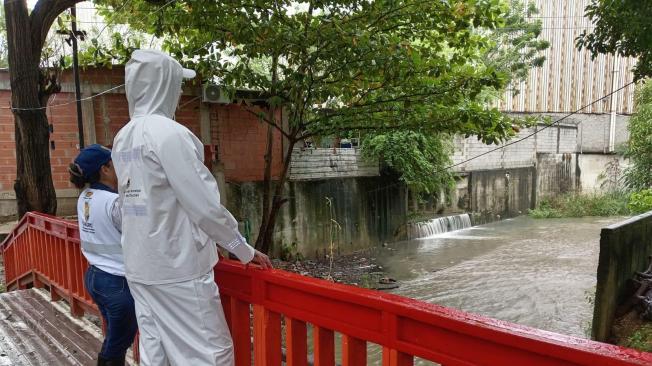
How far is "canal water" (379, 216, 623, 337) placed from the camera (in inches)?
310

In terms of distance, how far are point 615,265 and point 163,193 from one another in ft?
20.1

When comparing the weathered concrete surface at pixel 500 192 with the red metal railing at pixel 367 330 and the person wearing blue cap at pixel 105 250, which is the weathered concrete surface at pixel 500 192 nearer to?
the person wearing blue cap at pixel 105 250

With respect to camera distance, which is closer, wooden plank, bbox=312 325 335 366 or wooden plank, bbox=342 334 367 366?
wooden plank, bbox=342 334 367 366

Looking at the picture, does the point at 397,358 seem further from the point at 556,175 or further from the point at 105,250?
the point at 556,175

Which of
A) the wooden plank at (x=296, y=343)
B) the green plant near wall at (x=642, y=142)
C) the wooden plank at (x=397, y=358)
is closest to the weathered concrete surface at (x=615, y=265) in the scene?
the wooden plank at (x=296, y=343)

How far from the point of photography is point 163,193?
1910 mm

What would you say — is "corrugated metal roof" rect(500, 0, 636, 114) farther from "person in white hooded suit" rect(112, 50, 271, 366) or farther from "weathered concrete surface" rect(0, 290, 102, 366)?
"person in white hooded suit" rect(112, 50, 271, 366)

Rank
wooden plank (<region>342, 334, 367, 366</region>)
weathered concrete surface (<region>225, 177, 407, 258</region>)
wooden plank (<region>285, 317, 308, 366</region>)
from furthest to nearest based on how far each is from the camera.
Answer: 1. weathered concrete surface (<region>225, 177, 407, 258</region>)
2. wooden plank (<region>285, 317, 308, 366</region>)
3. wooden plank (<region>342, 334, 367, 366</region>)

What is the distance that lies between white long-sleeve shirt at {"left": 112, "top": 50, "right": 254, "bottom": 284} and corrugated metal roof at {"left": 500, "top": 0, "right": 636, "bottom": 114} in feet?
79.9

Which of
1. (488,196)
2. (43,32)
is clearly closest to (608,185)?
(488,196)

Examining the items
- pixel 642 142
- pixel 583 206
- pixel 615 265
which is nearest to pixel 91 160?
pixel 615 265

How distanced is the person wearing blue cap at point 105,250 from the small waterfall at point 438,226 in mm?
11387

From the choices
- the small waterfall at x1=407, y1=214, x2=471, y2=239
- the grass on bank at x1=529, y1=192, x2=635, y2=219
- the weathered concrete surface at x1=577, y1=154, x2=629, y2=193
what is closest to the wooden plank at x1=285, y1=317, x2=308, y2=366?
the small waterfall at x1=407, y1=214, x2=471, y2=239

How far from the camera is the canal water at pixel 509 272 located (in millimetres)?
7879
